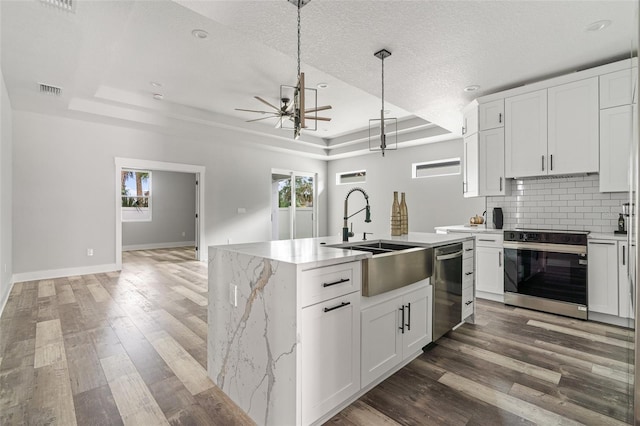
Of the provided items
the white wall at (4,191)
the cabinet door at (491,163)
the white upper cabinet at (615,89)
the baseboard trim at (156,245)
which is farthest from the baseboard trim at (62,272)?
the white upper cabinet at (615,89)

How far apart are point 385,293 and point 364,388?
23.6 inches

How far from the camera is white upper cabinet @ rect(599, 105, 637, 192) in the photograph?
316 centimetres

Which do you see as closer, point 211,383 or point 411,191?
point 211,383

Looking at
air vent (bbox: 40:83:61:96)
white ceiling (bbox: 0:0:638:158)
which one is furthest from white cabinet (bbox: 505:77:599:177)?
air vent (bbox: 40:83:61:96)

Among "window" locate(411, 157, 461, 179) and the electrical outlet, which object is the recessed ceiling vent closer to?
the electrical outlet

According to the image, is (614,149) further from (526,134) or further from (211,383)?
(211,383)

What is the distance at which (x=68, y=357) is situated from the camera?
94.8 inches

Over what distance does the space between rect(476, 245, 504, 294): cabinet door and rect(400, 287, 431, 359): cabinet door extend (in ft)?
6.11

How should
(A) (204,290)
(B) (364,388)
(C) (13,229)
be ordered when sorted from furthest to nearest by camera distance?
(C) (13,229) < (A) (204,290) < (B) (364,388)

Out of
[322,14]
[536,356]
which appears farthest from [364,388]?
[322,14]

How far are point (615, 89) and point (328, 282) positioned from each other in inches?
148

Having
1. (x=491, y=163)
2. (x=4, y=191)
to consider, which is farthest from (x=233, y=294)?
(x=4, y=191)

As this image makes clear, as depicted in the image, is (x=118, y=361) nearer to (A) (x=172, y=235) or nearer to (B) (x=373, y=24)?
(B) (x=373, y=24)

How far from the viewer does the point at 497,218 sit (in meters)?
4.27
